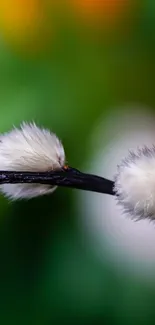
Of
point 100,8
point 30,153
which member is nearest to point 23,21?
point 100,8

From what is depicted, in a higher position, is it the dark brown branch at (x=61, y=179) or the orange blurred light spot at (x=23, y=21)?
the orange blurred light spot at (x=23, y=21)

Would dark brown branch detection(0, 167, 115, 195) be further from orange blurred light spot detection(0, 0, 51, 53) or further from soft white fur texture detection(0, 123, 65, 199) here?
orange blurred light spot detection(0, 0, 51, 53)

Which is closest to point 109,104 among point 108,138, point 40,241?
point 108,138

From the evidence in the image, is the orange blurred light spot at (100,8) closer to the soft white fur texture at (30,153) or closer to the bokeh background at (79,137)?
the bokeh background at (79,137)

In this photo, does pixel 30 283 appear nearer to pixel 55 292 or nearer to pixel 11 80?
pixel 55 292

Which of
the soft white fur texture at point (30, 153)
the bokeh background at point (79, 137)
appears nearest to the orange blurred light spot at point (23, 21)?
the bokeh background at point (79, 137)

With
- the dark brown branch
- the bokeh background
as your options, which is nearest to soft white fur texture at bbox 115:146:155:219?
the dark brown branch

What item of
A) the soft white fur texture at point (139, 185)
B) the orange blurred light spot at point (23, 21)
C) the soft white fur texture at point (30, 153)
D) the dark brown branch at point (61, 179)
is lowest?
the soft white fur texture at point (139, 185)
